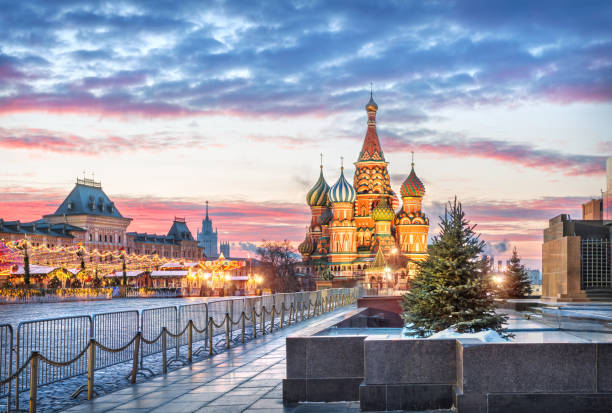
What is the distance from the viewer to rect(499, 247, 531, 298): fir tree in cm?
3825

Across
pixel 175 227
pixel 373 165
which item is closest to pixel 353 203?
pixel 373 165

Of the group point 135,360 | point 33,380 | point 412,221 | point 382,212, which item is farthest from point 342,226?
point 33,380

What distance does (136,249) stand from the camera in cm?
13662

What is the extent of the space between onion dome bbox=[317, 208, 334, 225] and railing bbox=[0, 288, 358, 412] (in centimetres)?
9471

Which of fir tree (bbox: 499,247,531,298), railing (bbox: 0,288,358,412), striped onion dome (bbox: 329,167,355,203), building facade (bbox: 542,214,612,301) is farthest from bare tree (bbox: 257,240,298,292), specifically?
railing (bbox: 0,288,358,412)

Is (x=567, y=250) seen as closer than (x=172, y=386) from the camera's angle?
No

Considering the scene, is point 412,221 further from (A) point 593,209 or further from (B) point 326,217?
(A) point 593,209

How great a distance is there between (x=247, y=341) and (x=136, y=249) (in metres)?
121

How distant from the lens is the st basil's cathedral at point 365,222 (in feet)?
351

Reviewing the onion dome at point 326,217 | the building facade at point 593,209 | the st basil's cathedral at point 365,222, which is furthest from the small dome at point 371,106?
the building facade at point 593,209

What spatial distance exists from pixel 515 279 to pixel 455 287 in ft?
96.4

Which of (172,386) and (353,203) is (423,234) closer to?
(353,203)

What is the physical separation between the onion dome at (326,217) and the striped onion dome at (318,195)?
8.46 feet

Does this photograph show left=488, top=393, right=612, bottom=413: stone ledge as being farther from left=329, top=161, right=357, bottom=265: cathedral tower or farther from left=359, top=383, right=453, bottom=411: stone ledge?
left=329, top=161, right=357, bottom=265: cathedral tower
